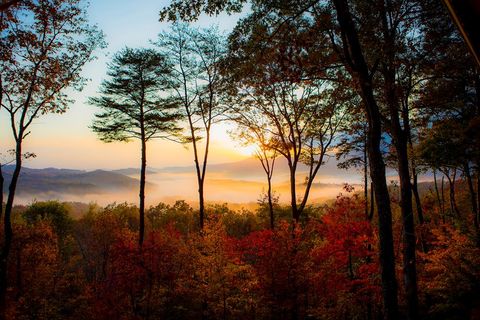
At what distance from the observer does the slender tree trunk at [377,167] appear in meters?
7.59

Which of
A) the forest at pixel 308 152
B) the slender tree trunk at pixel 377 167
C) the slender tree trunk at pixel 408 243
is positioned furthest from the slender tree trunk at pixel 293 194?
the slender tree trunk at pixel 377 167

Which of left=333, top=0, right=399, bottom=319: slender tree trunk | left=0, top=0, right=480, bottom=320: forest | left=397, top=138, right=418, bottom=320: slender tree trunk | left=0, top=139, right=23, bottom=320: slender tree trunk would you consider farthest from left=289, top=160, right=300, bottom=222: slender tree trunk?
left=0, top=139, right=23, bottom=320: slender tree trunk

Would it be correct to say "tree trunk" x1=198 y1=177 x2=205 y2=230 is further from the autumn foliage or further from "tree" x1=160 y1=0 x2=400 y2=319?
"tree" x1=160 y1=0 x2=400 y2=319

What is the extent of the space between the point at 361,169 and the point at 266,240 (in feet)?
38.5

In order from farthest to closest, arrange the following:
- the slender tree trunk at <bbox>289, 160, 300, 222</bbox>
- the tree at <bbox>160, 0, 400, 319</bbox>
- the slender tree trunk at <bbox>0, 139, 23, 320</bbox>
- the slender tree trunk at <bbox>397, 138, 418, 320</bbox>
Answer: the slender tree trunk at <bbox>289, 160, 300, 222</bbox>
the slender tree trunk at <bbox>0, 139, 23, 320</bbox>
the slender tree trunk at <bbox>397, 138, 418, 320</bbox>
the tree at <bbox>160, 0, 400, 319</bbox>

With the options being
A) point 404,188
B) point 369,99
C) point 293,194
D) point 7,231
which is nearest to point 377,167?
point 369,99

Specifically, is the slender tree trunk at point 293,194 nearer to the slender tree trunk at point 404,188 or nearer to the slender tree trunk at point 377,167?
the slender tree trunk at point 404,188

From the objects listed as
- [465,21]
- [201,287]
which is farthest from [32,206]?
[465,21]

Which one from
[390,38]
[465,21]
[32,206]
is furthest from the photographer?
[32,206]

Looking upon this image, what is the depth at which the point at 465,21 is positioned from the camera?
1.30 metres

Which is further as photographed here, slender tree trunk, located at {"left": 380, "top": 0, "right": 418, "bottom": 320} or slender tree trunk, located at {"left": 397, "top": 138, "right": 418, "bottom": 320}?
slender tree trunk, located at {"left": 397, "top": 138, "right": 418, "bottom": 320}

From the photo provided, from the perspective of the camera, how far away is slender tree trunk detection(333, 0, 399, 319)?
7589 millimetres

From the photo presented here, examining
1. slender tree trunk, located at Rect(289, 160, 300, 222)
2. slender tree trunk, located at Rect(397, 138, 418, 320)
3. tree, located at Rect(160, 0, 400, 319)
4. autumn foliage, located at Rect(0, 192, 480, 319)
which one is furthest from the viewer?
slender tree trunk, located at Rect(289, 160, 300, 222)

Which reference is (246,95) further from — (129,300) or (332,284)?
(129,300)
